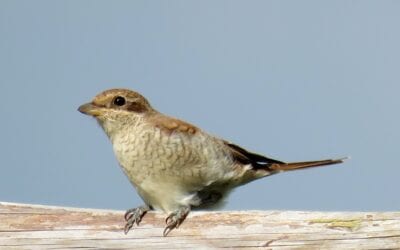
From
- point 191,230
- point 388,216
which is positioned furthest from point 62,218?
point 388,216

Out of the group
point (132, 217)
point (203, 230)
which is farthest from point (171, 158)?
point (203, 230)

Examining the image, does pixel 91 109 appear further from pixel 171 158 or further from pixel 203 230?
pixel 203 230

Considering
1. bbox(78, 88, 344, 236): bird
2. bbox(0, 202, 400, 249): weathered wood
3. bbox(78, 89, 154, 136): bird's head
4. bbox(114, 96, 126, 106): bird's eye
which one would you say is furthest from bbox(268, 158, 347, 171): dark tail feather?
bbox(0, 202, 400, 249): weathered wood

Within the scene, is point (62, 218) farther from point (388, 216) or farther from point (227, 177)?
point (227, 177)

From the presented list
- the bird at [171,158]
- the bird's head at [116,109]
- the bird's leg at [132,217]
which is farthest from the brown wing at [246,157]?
the bird's leg at [132,217]

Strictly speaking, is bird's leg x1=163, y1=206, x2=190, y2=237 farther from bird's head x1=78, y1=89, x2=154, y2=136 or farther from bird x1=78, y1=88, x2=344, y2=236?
bird's head x1=78, y1=89, x2=154, y2=136
